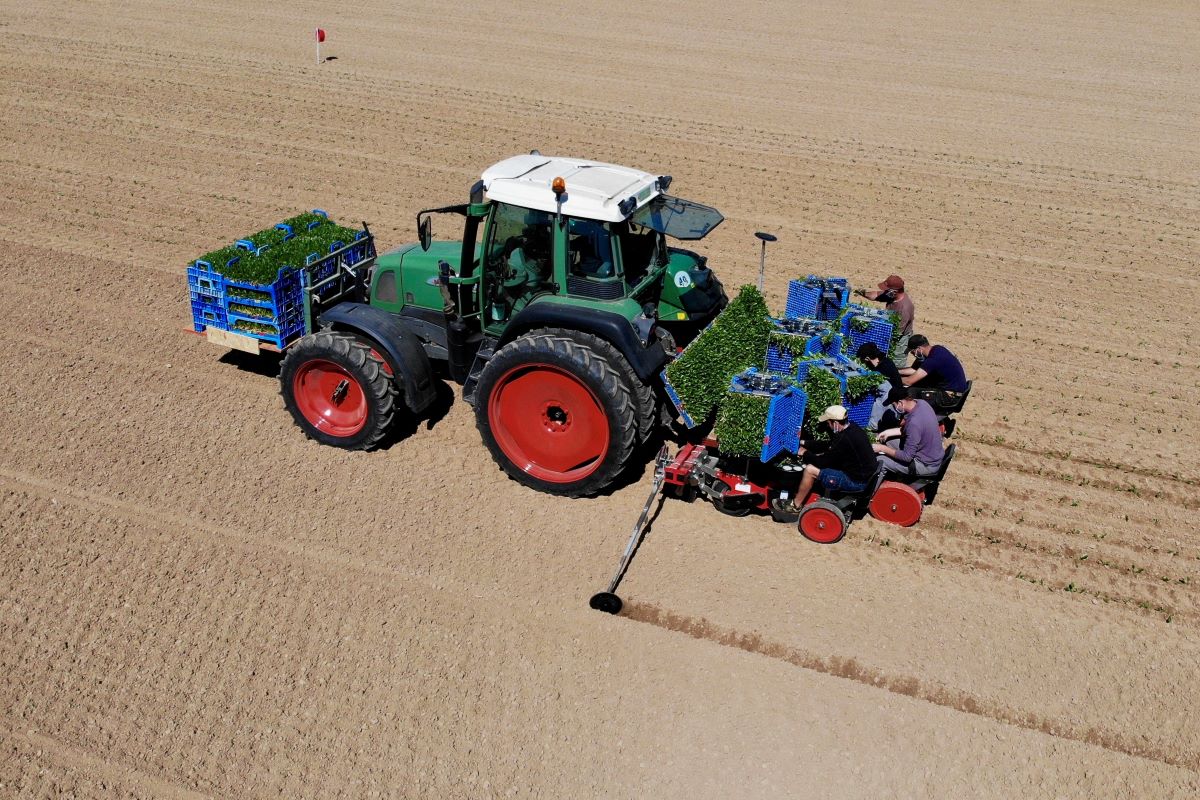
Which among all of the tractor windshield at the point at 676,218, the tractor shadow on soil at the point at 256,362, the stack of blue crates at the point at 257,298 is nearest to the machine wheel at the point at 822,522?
the tractor windshield at the point at 676,218

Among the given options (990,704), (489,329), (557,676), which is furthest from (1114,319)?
(557,676)

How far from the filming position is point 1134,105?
21.4 meters

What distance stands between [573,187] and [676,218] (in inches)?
37.1

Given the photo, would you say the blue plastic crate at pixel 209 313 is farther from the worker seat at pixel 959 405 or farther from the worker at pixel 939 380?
the worker seat at pixel 959 405

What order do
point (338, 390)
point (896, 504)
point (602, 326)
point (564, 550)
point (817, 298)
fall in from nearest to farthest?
point (602, 326) → point (564, 550) → point (896, 504) → point (338, 390) → point (817, 298)

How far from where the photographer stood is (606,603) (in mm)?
7621

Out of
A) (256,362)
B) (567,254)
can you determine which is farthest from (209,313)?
(567,254)

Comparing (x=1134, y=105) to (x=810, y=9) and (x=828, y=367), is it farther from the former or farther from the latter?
(x=828, y=367)

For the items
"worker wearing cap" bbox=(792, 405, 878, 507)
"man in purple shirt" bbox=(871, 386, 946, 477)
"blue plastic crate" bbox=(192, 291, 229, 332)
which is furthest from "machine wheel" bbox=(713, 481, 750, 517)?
"blue plastic crate" bbox=(192, 291, 229, 332)

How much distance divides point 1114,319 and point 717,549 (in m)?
7.22

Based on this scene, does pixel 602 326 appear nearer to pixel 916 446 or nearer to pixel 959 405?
pixel 916 446

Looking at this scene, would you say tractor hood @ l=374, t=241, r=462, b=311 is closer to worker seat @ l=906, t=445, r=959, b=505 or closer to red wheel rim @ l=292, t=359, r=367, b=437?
red wheel rim @ l=292, t=359, r=367, b=437

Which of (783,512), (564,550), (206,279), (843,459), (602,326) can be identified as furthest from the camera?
(206,279)

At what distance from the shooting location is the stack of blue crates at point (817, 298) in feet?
33.8
